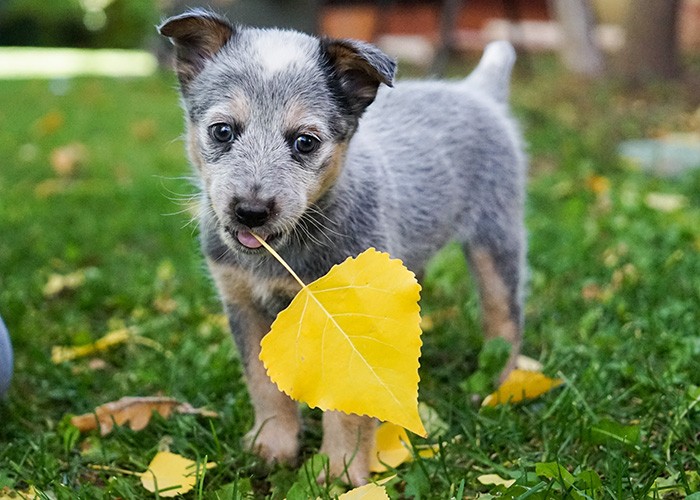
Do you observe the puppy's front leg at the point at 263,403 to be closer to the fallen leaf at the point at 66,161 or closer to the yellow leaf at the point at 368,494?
the yellow leaf at the point at 368,494

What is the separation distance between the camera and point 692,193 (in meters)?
6.38

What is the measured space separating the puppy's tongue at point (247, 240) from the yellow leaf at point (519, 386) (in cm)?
111

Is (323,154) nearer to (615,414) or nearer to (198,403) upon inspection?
Answer: (198,403)

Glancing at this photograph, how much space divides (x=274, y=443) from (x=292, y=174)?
3.20 feet

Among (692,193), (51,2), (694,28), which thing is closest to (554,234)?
(692,193)

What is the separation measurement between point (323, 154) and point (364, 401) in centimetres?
88

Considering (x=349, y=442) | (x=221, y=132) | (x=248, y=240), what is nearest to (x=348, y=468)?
(x=349, y=442)

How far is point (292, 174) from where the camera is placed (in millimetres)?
2672

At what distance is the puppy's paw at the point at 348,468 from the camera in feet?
9.11

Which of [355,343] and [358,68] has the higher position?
[358,68]

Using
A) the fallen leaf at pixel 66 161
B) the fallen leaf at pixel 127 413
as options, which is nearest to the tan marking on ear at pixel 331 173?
the fallen leaf at pixel 127 413

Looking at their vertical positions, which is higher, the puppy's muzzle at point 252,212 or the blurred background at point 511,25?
the puppy's muzzle at point 252,212

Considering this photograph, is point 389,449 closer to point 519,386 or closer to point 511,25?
point 519,386

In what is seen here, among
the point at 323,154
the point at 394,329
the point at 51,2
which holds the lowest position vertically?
the point at 51,2
